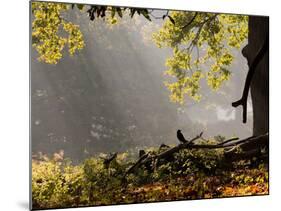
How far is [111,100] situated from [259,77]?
165cm

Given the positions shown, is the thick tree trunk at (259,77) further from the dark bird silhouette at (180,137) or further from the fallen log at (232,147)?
the dark bird silhouette at (180,137)

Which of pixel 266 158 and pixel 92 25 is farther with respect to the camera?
pixel 266 158

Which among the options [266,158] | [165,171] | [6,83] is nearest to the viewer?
[6,83]

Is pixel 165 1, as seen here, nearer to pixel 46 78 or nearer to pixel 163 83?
pixel 163 83

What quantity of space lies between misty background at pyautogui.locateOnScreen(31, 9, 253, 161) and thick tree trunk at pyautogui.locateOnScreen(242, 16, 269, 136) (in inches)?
15.6

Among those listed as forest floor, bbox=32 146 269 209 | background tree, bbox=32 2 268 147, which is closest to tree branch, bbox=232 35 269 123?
background tree, bbox=32 2 268 147

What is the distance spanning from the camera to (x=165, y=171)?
19.5 feet

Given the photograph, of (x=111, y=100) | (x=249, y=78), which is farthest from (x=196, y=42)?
(x=111, y=100)

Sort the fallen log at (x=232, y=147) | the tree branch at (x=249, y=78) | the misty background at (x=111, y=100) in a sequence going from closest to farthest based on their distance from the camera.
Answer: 1. the misty background at (x=111, y=100)
2. the fallen log at (x=232, y=147)
3. the tree branch at (x=249, y=78)

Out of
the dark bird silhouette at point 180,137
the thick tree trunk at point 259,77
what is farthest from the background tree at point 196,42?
the dark bird silhouette at point 180,137

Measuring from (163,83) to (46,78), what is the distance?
3.79 feet

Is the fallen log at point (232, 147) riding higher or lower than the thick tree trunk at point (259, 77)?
lower

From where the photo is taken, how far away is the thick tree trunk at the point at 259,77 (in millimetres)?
6332
